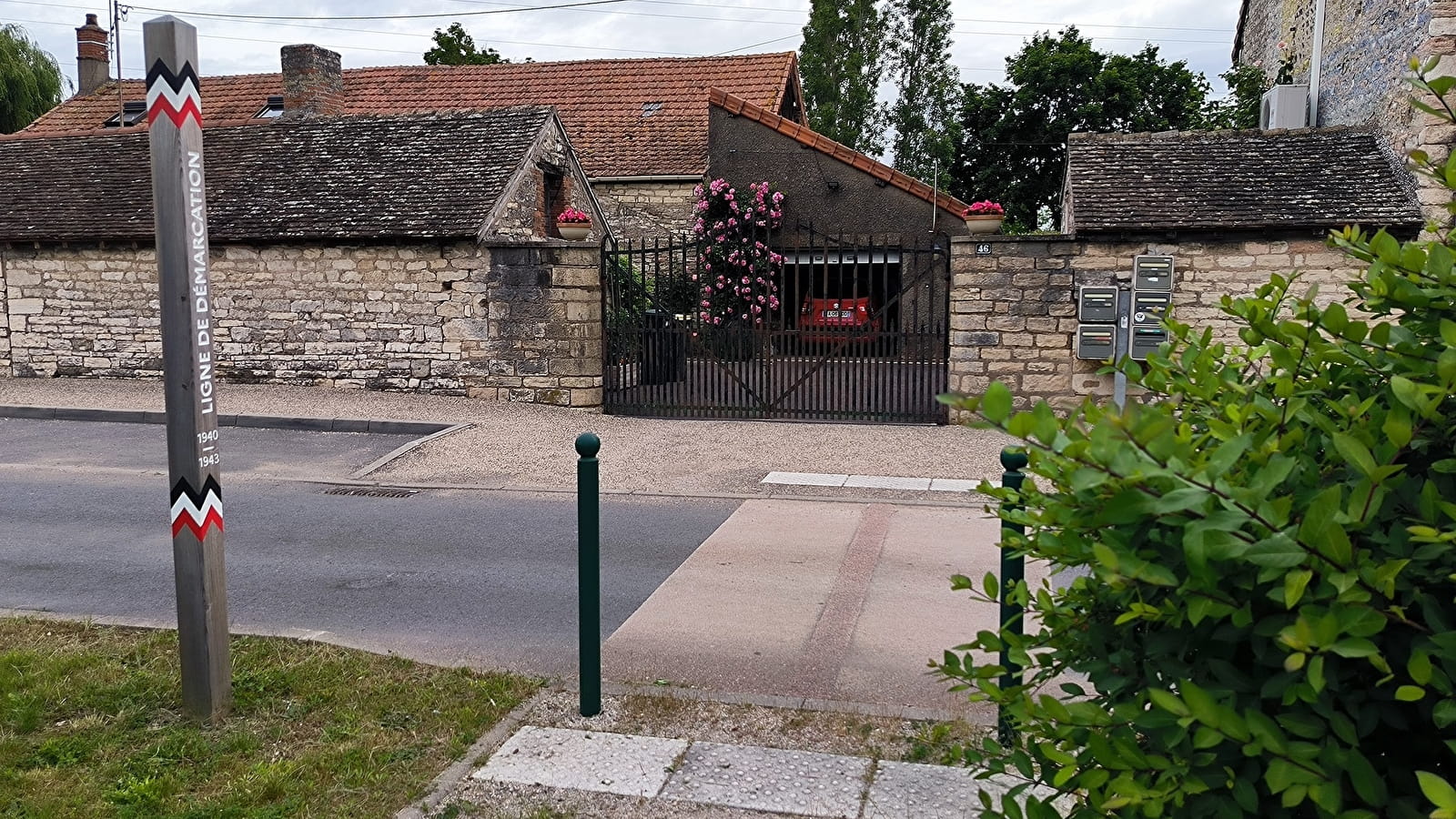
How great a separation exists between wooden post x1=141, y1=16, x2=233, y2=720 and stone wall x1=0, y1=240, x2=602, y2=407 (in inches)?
359

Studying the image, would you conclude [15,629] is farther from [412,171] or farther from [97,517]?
[412,171]

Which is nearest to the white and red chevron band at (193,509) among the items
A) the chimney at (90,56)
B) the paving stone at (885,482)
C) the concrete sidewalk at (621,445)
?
the concrete sidewalk at (621,445)

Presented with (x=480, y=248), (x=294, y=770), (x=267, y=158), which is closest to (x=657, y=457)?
(x=480, y=248)

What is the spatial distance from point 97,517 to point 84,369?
8.43 metres

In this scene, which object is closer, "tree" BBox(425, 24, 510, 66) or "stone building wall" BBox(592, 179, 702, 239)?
"stone building wall" BBox(592, 179, 702, 239)

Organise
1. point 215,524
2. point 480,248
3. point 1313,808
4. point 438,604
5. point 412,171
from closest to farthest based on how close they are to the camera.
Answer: point 1313,808, point 215,524, point 438,604, point 480,248, point 412,171

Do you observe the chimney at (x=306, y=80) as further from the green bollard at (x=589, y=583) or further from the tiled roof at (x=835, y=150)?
the green bollard at (x=589, y=583)

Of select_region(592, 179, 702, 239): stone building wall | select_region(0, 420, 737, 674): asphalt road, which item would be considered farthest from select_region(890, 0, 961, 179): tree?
select_region(0, 420, 737, 674): asphalt road

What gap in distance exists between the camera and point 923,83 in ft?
110

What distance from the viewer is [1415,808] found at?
155 cm

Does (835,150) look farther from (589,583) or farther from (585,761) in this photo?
(585,761)

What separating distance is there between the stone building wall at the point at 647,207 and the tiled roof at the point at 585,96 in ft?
1.36

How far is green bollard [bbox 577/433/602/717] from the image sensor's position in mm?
4652

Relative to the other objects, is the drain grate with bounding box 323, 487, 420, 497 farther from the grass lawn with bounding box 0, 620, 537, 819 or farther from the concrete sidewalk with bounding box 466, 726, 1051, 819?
the concrete sidewalk with bounding box 466, 726, 1051, 819
